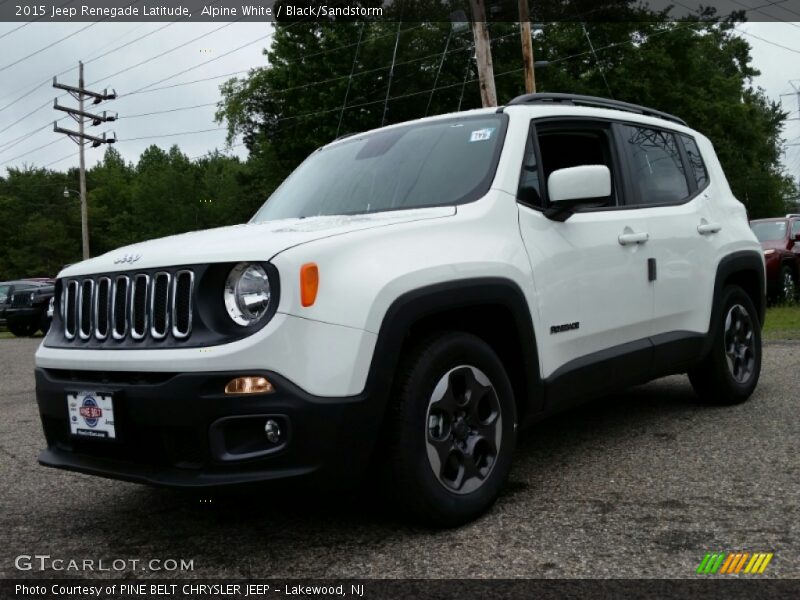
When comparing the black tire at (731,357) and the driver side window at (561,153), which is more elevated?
the driver side window at (561,153)

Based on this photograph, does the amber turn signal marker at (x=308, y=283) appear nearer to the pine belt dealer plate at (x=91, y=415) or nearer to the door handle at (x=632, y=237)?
the pine belt dealer plate at (x=91, y=415)

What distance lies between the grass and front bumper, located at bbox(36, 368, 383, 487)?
26.7 ft

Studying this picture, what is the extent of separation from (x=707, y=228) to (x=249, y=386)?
3.30m

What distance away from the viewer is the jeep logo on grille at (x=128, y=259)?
123 inches

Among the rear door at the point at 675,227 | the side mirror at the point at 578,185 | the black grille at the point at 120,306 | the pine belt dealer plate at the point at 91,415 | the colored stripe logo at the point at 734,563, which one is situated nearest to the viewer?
the colored stripe logo at the point at 734,563

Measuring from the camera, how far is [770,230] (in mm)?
14758

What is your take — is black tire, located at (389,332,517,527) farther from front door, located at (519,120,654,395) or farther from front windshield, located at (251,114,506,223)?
front windshield, located at (251,114,506,223)

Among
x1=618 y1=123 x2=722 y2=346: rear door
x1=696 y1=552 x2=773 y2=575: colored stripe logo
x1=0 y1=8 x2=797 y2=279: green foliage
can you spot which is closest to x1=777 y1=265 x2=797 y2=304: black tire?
x1=618 y1=123 x2=722 y2=346: rear door

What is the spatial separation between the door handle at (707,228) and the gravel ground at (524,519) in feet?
3.79

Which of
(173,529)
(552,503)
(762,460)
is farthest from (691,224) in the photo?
(173,529)

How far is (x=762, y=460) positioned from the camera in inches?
160

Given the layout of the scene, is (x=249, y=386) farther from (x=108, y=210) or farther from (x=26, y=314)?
(x=108, y=210)

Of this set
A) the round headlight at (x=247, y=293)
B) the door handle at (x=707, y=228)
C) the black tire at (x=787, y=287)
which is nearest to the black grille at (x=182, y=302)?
the round headlight at (x=247, y=293)

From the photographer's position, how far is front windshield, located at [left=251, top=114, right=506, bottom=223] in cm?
377
